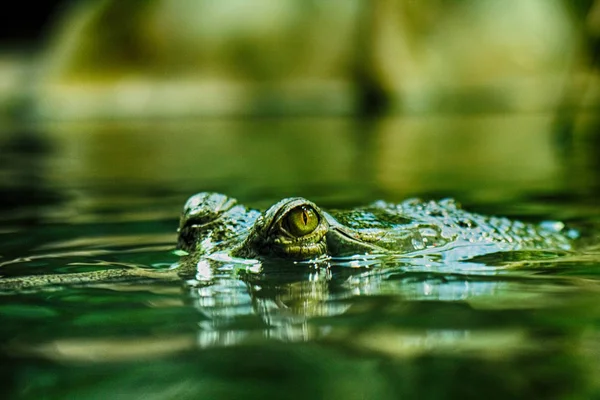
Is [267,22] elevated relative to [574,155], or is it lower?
elevated

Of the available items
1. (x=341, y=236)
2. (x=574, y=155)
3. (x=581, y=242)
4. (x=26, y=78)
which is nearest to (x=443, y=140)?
(x=574, y=155)

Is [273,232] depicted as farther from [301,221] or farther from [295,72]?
[295,72]

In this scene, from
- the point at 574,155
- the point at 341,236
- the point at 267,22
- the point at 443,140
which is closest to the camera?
the point at 341,236

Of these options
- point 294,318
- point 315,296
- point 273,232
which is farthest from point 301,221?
point 294,318

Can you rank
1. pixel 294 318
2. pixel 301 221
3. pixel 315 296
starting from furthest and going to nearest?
1. pixel 301 221
2. pixel 315 296
3. pixel 294 318

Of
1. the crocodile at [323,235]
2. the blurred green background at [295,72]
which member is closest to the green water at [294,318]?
the crocodile at [323,235]

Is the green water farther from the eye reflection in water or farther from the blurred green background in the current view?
the blurred green background

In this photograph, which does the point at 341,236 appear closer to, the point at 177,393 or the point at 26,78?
the point at 177,393
